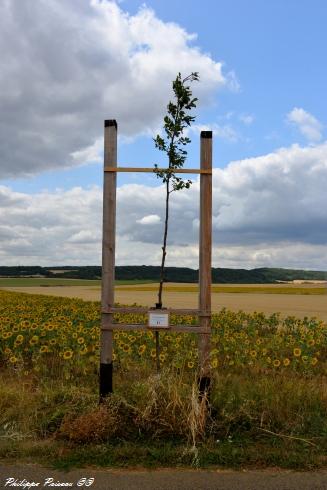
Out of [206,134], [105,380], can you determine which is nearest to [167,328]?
[105,380]

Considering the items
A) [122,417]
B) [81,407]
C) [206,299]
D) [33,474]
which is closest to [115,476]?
[33,474]

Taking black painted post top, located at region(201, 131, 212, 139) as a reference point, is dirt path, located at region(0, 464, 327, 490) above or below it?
below

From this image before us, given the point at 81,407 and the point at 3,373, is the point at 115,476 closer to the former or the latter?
the point at 81,407

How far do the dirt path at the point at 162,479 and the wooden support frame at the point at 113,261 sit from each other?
152 centimetres

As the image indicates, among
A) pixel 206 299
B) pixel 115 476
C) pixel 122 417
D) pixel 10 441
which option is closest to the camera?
pixel 115 476

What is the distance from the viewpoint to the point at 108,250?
6.40 metres

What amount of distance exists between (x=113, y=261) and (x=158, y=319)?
864 millimetres

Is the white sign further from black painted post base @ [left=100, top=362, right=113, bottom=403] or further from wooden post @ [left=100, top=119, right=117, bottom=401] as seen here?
black painted post base @ [left=100, top=362, right=113, bottom=403]

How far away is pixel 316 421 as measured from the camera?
20.0ft

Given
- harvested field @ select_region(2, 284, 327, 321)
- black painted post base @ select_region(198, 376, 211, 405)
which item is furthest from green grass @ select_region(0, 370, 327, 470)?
harvested field @ select_region(2, 284, 327, 321)

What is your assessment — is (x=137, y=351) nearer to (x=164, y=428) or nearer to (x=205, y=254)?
(x=205, y=254)

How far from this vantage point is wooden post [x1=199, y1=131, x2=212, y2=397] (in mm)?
6297

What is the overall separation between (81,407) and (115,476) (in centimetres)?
153

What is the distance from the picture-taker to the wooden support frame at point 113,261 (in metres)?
6.32
